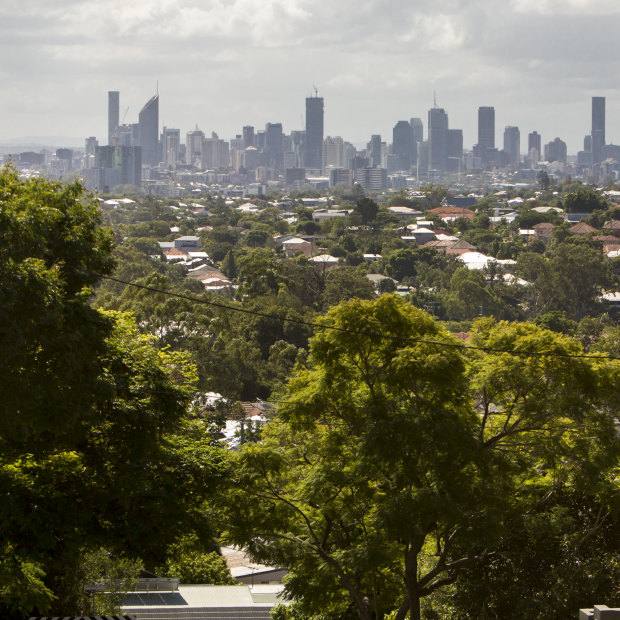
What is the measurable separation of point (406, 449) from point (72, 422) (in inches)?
146

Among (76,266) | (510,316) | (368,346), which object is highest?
(76,266)

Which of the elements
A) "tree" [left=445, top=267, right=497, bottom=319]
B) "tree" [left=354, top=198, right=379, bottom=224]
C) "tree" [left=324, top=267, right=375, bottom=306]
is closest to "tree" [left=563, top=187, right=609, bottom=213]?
"tree" [left=354, top=198, right=379, bottom=224]

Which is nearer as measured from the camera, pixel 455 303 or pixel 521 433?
pixel 521 433

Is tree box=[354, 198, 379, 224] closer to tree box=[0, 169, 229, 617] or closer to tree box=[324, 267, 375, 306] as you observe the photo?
tree box=[324, 267, 375, 306]

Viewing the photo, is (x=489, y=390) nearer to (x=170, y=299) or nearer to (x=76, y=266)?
(x=76, y=266)

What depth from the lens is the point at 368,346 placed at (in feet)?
39.4

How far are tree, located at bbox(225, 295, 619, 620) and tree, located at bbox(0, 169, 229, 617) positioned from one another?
1354 millimetres

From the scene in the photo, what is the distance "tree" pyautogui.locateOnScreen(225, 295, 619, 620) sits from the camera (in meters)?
11.3

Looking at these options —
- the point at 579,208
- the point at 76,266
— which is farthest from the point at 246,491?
the point at 579,208

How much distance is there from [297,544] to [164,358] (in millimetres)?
2816

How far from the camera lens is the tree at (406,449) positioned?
1132 cm

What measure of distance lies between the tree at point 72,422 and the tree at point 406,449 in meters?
1.35

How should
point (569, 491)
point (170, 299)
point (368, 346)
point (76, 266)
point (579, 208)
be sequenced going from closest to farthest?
1. point (76, 266)
2. point (368, 346)
3. point (569, 491)
4. point (170, 299)
5. point (579, 208)

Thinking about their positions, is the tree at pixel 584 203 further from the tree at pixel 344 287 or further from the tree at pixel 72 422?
the tree at pixel 72 422
